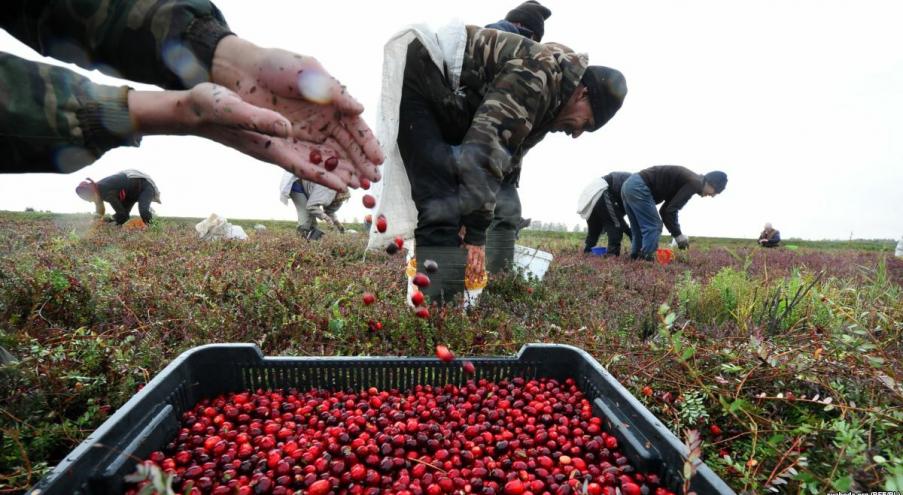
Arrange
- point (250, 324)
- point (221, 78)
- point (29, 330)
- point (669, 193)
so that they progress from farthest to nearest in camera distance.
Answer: point (669, 193) → point (250, 324) → point (29, 330) → point (221, 78)

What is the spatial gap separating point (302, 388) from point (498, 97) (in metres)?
2.08

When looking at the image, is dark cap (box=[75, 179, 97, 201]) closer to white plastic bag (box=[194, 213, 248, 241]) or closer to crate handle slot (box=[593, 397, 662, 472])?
white plastic bag (box=[194, 213, 248, 241])

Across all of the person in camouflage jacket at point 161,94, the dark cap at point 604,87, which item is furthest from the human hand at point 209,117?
the dark cap at point 604,87

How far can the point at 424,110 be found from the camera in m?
3.25

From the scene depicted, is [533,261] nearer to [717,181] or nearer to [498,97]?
[498,97]

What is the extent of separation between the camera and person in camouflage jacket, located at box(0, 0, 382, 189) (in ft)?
4.44

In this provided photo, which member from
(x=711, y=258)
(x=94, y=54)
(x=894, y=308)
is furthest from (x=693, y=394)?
(x=711, y=258)

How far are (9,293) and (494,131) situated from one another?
3210mm

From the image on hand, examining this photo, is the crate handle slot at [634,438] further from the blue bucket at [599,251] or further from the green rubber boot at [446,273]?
the blue bucket at [599,251]

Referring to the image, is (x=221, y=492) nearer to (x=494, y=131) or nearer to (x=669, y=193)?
(x=494, y=131)

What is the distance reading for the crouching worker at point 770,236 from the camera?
1503cm

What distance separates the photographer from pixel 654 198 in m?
8.41

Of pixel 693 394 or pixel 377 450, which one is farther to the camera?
pixel 693 394

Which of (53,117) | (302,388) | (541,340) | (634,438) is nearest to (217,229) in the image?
(302,388)
